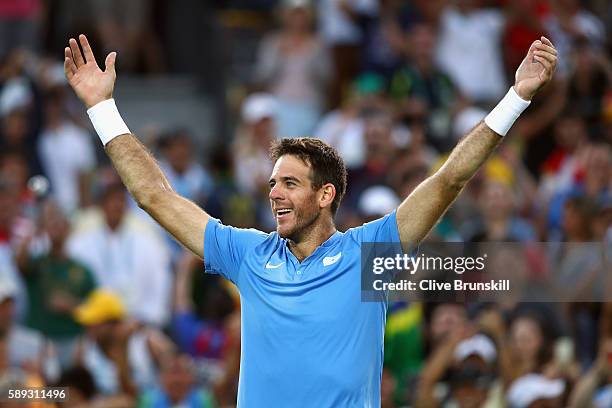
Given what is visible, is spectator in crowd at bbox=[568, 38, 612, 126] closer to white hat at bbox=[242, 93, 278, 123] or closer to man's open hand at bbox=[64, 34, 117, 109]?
white hat at bbox=[242, 93, 278, 123]

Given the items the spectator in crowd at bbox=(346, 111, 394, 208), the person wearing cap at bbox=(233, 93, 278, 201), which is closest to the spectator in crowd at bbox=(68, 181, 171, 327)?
the person wearing cap at bbox=(233, 93, 278, 201)

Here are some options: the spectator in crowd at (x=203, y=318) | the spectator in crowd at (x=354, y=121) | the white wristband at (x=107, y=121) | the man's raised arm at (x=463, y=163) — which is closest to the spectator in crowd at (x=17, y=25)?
the spectator in crowd at (x=354, y=121)

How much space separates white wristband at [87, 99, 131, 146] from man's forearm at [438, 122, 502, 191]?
148 centimetres

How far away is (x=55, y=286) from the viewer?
440 inches

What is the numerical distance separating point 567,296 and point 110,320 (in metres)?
3.43

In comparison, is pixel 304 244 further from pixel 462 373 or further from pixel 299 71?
pixel 299 71

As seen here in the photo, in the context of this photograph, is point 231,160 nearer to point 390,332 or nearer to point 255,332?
point 390,332

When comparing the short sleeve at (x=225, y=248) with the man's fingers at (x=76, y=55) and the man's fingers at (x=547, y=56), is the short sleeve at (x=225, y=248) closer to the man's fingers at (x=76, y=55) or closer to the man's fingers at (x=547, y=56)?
the man's fingers at (x=76, y=55)

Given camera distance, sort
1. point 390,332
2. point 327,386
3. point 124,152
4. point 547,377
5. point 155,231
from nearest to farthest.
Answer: point 327,386 < point 124,152 < point 547,377 < point 390,332 < point 155,231

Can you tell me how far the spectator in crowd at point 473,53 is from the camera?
13844 millimetres

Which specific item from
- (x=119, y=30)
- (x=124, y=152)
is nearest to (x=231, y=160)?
(x=119, y=30)

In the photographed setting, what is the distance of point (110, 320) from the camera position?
10.8 m

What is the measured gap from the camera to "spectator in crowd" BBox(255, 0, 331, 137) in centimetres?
1394

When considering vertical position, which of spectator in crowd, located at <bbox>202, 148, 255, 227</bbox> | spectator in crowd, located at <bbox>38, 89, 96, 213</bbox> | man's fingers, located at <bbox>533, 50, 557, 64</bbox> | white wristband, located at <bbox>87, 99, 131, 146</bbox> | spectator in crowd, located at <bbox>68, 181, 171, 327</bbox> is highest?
spectator in crowd, located at <bbox>38, 89, 96, 213</bbox>
